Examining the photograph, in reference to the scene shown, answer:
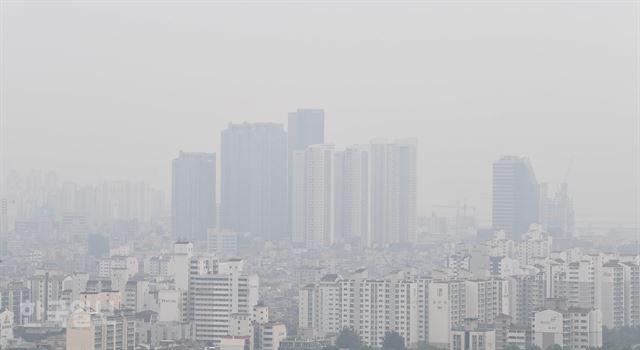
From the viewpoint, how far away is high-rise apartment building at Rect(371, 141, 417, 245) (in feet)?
77.1

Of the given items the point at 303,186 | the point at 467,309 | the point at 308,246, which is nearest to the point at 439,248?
the point at 308,246

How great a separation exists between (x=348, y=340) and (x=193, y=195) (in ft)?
43.1

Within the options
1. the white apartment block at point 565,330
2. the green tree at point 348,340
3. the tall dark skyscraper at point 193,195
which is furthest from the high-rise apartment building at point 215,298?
the tall dark skyscraper at point 193,195

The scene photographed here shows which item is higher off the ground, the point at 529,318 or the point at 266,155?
the point at 266,155

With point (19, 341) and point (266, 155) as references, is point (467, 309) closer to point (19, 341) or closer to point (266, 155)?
point (19, 341)

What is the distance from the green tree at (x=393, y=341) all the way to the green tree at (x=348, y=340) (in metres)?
0.19

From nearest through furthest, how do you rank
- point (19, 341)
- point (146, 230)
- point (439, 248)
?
point (19, 341)
point (439, 248)
point (146, 230)

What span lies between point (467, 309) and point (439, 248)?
8.34m

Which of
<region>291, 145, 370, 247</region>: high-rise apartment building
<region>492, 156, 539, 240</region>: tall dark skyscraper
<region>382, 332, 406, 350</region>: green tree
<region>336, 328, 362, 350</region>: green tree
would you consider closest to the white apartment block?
<region>382, 332, 406, 350</region>: green tree

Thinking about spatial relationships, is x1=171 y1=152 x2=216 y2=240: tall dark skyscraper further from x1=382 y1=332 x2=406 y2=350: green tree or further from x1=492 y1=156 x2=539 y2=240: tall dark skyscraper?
x1=382 y1=332 x2=406 y2=350: green tree

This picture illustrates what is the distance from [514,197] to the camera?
2367cm

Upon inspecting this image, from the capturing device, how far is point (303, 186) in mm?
26297

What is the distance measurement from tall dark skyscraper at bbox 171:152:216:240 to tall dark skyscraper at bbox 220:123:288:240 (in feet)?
1.03

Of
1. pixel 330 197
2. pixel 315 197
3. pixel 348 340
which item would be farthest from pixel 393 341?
pixel 315 197
